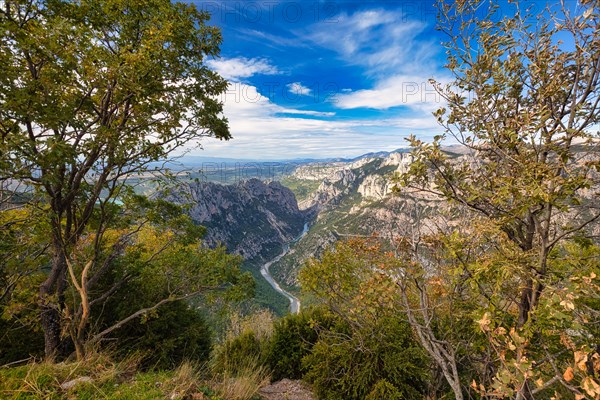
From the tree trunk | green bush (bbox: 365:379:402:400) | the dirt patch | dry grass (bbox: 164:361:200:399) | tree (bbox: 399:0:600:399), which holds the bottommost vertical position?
the dirt patch

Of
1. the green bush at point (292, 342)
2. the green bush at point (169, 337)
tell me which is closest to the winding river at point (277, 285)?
the green bush at point (169, 337)

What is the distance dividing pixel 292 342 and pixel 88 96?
46.3ft

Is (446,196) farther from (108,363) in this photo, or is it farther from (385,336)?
(108,363)

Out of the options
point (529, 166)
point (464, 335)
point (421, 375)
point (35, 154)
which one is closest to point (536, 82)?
point (529, 166)

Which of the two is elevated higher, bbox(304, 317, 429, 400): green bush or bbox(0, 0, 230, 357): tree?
bbox(0, 0, 230, 357): tree

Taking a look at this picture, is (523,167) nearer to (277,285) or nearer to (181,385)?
(181,385)

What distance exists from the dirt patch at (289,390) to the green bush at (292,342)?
753 mm

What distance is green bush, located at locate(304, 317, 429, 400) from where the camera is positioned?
10297 millimetres

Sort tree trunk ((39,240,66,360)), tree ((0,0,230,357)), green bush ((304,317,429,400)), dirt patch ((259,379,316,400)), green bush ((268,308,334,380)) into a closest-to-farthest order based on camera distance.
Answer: tree ((0,0,230,357)) < tree trunk ((39,240,66,360)) < green bush ((304,317,429,400)) < dirt patch ((259,379,316,400)) < green bush ((268,308,334,380))

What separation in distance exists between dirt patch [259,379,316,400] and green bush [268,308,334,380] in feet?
2.47

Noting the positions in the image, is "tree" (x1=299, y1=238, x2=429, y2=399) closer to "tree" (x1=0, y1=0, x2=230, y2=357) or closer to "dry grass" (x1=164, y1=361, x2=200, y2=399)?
"dry grass" (x1=164, y1=361, x2=200, y2=399)

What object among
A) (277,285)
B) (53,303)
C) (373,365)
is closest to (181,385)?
(53,303)

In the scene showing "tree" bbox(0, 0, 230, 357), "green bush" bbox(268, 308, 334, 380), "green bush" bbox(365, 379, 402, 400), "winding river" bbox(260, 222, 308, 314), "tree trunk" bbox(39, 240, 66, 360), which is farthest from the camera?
"winding river" bbox(260, 222, 308, 314)


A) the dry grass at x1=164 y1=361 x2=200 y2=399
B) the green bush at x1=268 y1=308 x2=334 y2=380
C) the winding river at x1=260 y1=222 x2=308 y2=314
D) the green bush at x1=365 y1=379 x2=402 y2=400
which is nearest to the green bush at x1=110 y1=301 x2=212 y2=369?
the green bush at x1=268 y1=308 x2=334 y2=380
